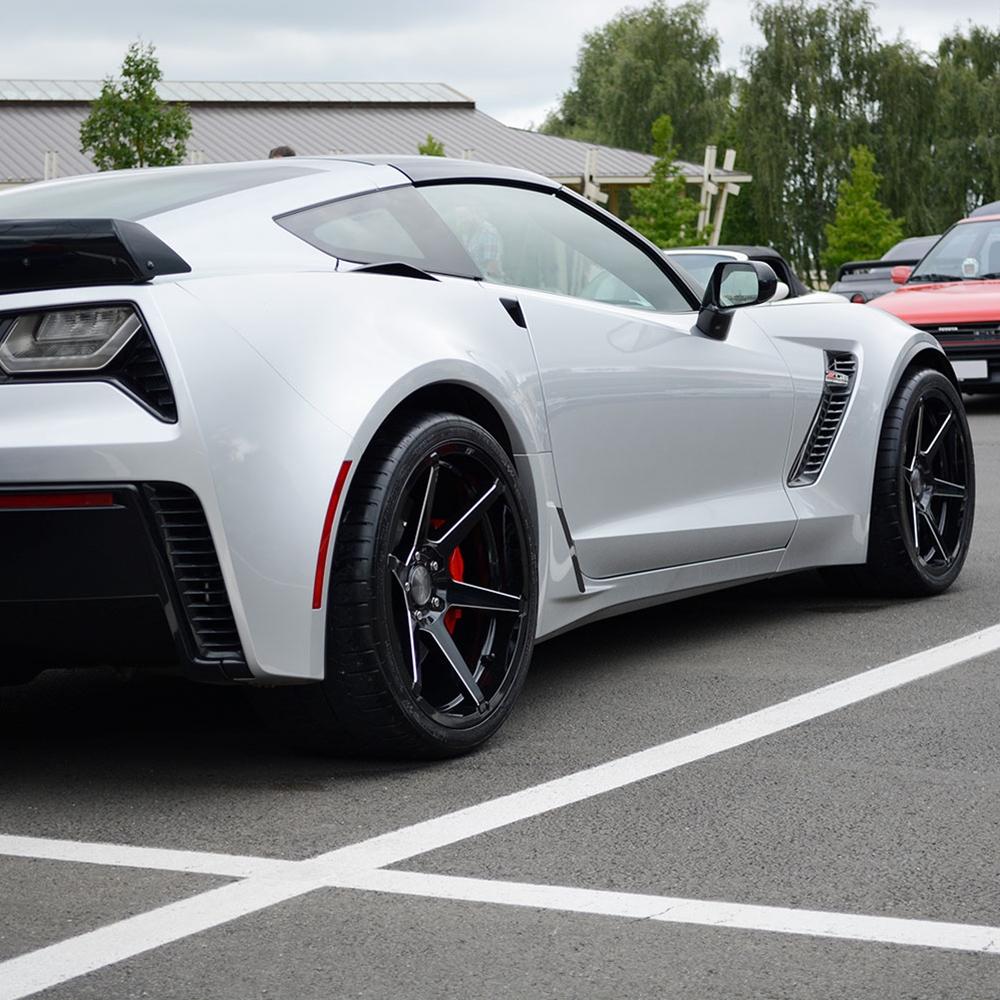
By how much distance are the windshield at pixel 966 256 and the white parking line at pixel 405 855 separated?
10.7m

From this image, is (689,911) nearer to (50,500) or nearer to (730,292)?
(50,500)

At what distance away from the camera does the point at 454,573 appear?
420 centimetres

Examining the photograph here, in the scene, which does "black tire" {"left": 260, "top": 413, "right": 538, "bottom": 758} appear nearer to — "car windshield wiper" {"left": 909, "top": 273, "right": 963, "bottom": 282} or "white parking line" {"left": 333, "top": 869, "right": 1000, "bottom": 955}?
"white parking line" {"left": 333, "top": 869, "right": 1000, "bottom": 955}

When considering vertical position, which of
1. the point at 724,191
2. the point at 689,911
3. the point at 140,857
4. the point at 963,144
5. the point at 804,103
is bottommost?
the point at 140,857

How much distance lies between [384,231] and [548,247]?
0.73m

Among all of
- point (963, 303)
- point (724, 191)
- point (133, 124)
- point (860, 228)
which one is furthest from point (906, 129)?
point (963, 303)

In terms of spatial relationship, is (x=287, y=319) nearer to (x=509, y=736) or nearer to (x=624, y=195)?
(x=509, y=736)

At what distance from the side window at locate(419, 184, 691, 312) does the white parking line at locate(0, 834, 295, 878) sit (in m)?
1.75

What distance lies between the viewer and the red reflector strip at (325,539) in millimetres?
3654

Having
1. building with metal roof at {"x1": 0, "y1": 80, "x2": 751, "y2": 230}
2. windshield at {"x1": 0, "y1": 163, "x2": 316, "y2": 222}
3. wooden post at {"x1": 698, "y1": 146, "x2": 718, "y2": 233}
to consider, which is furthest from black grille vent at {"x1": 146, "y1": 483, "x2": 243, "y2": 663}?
wooden post at {"x1": 698, "y1": 146, "x2": 718, "y2": 233}

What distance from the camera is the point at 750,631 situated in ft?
18.7

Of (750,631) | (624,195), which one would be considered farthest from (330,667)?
(624,195)

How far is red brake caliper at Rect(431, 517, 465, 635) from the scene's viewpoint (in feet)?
13.6

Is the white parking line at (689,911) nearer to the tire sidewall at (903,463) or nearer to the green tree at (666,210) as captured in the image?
the tire sidewall at (903,463)
